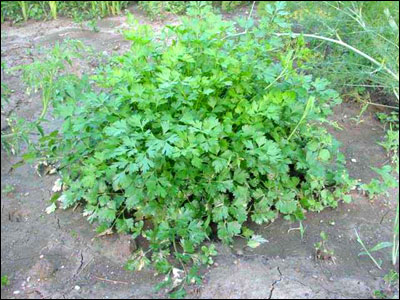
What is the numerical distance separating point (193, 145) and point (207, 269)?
688 mm

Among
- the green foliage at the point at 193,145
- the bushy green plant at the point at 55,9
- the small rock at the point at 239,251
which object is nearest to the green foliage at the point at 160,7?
the bushy green plant at the point at 55,9

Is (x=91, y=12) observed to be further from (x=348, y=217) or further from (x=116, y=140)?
(x=348, y=217)

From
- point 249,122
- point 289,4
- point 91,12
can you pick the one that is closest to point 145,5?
point 91,12

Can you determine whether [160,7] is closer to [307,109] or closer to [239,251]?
[307,109]

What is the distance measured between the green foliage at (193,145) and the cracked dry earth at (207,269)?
91 millimetres

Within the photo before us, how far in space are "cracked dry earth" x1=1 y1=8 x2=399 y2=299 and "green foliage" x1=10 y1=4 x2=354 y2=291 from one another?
9 centimetres

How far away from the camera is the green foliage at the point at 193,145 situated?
8.42 ft

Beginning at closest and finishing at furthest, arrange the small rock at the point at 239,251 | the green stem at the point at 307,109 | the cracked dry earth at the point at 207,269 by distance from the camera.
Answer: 1. the cracked dry earth at the point at 207,269
2. the green stem at the point at 307,109
3. the small rock at the point at 239,251

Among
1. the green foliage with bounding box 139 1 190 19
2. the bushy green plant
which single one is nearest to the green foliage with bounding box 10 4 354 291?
the green foliage with bounding box 139 1 190 19

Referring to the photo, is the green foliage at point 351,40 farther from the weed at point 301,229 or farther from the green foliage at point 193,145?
the weed at point 301,229

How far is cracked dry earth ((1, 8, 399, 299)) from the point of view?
8.30 ft

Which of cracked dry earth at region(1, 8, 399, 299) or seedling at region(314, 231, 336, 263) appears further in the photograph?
seedling at region(314, 231, 336, 263)

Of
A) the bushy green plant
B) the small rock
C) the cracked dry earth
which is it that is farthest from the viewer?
the bushy green plant

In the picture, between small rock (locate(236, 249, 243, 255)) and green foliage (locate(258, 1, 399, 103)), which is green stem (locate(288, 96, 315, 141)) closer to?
small rock (locate(236, 249, 243, 255))
